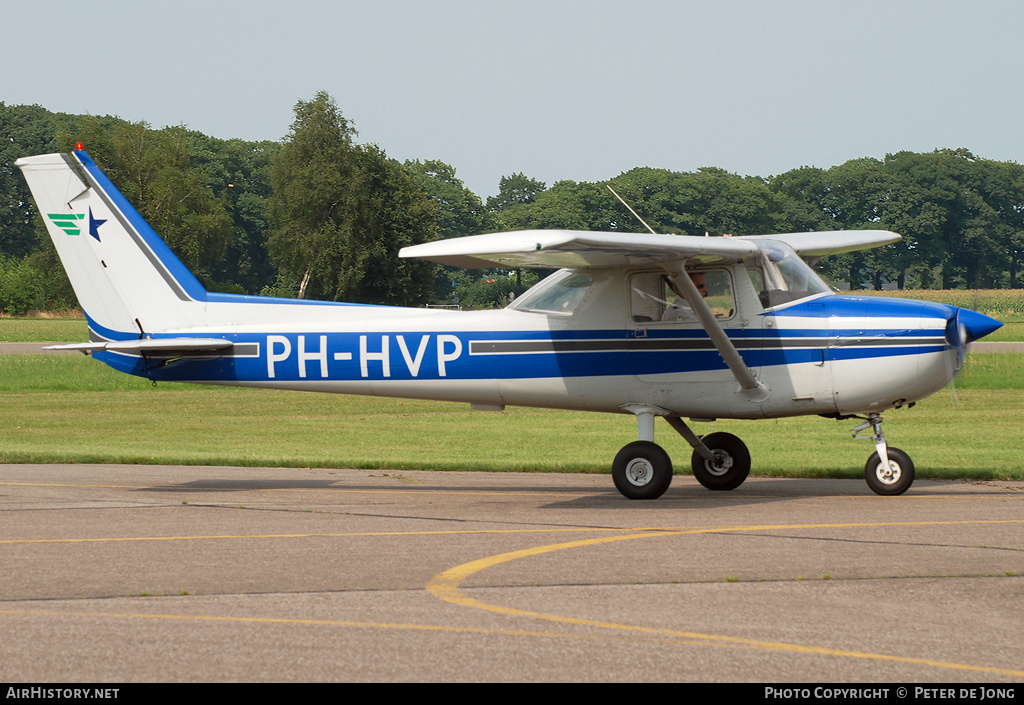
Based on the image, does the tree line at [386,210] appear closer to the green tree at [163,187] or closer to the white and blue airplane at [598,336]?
the green tree at [163,187]

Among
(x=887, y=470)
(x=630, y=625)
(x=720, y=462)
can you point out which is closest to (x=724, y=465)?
(x=720, y=462)

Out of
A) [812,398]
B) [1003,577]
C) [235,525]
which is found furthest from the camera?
[812,398]

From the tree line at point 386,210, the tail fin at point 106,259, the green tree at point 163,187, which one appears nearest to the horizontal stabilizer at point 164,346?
the tail fin at point 106,259

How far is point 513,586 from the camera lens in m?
7.28

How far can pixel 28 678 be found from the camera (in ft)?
16.9

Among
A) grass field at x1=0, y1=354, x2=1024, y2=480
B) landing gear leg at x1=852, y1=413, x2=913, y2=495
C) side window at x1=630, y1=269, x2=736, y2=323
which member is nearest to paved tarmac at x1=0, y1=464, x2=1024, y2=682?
landing gear leg at x1=852, y1=413, x2=913, y2=495

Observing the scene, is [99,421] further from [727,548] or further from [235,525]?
[727,548]

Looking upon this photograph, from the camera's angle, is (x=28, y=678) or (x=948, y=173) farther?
(x=948, y=173)

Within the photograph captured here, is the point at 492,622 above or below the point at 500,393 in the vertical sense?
below

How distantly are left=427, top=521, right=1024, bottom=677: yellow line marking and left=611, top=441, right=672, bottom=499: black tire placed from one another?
2.12 m

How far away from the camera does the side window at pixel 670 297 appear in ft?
39.5

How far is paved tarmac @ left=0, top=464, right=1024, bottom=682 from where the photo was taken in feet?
17.8

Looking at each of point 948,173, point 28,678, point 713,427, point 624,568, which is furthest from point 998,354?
point 948,173
